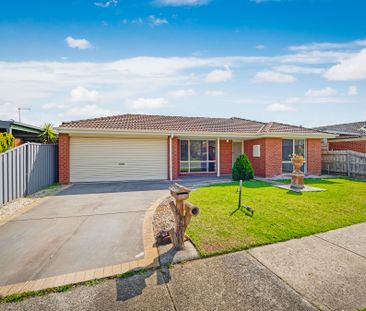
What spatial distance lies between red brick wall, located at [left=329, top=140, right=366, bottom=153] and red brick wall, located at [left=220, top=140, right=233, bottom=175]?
10245mm

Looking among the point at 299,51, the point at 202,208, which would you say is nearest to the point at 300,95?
the point at 299,51

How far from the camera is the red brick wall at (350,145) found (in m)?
16.5

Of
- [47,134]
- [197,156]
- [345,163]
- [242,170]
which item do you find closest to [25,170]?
[47,134]

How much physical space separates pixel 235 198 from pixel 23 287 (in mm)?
6236

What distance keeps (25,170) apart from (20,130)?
16.7ft

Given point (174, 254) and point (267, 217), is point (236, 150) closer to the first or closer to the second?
point (267, 217)

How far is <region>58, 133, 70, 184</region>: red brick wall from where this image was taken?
11250mm

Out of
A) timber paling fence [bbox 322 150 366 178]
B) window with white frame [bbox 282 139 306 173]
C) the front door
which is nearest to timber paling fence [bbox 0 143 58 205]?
the front door

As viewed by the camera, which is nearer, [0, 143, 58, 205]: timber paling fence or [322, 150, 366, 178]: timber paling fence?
[0, 143, 58, 205]: timber paling fence

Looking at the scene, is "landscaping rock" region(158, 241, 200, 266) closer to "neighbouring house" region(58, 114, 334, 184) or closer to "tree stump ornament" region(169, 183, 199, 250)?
"tree stump ornament" region(169, 183, 199, 250)

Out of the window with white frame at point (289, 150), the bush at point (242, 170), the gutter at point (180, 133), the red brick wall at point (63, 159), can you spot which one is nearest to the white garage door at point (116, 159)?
the red brick wall at point (63, 159)

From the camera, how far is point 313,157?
46.8 feet

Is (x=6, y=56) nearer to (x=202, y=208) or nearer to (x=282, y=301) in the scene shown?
(x=202, y=208)

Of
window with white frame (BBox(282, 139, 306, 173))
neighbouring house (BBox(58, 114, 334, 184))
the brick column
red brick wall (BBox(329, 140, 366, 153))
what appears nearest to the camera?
neighbouring house (BBox(58, 114, 334, 184))
